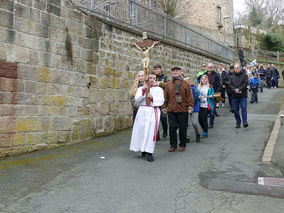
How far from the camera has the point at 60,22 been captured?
7.88m

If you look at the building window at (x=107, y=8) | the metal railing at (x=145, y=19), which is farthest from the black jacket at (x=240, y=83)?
the building window at (x=107, y=8)

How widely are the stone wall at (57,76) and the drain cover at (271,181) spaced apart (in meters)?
4.69

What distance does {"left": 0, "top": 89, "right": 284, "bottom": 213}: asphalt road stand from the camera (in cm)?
400

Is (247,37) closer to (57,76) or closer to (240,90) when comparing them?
(240,90)

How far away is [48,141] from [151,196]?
3986 millimetres

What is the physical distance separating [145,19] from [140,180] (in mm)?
8699

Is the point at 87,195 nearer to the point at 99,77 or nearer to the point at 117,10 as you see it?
the point at 99,77

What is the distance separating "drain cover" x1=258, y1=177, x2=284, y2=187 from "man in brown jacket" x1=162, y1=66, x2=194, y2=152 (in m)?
2.36

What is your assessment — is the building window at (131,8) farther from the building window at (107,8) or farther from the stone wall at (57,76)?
the building window at (107,8)

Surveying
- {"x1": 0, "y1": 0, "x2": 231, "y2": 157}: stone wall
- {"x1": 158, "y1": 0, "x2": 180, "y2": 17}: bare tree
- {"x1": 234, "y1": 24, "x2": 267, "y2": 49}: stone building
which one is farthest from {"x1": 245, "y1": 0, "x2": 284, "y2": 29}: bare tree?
{"x1": 0, "y1": 0, "x2": 231, "y2": 157}: stone wall

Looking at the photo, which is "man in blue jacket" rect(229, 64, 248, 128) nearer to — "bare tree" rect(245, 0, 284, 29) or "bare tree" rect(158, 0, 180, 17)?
"bare tree" rect(158, 0, 180, 17)

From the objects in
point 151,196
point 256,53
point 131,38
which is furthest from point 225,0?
point 151,196

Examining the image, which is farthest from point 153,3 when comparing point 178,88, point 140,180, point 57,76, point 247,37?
point 247,37

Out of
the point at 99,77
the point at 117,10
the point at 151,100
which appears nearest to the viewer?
the point at 151,100
